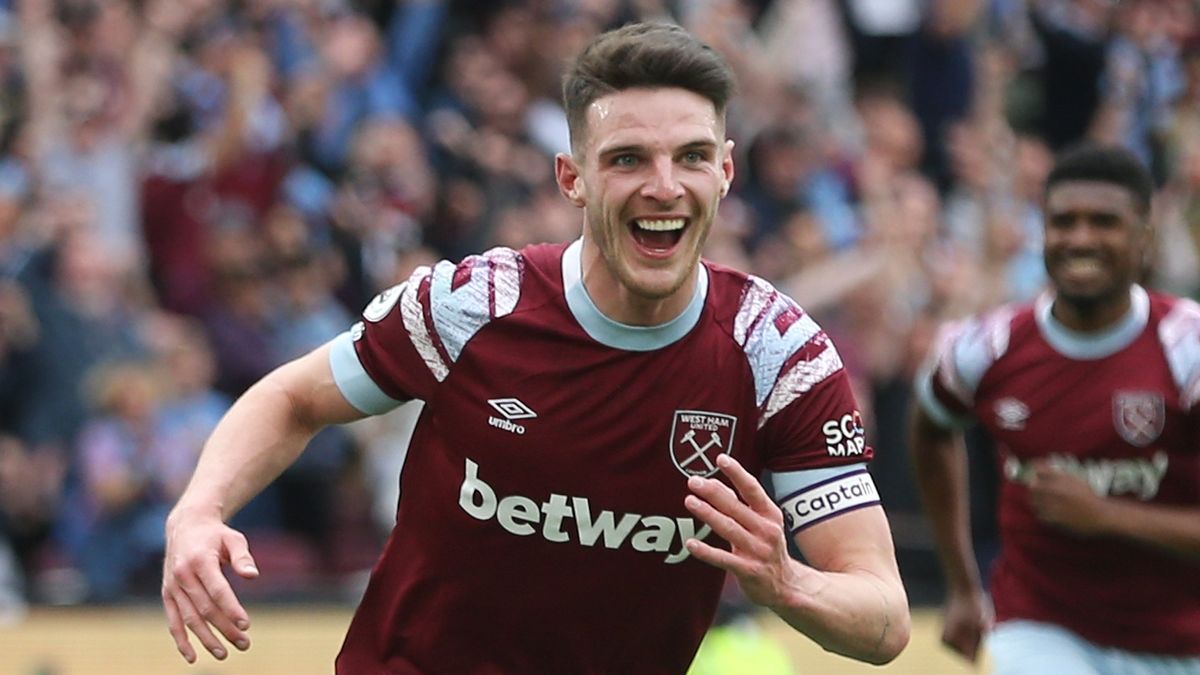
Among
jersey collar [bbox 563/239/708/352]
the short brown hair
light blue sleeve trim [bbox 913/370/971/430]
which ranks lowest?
light blue sleeve trim [bbox 913/370/971/430]

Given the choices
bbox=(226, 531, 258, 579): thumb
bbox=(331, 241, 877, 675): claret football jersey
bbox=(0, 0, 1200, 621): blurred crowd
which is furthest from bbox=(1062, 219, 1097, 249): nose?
bbox=(0, 0, 1200, 621): blurred crowd

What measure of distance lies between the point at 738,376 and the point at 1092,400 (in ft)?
8.17

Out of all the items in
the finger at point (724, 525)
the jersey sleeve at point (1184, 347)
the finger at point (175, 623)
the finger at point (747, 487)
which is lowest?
the jersey sleeve at point (1184, 347)

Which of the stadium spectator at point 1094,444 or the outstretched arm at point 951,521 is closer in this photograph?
the stadium spectator at point 1094,444

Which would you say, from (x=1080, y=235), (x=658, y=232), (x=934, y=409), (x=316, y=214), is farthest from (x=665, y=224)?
(x=316, y=214)

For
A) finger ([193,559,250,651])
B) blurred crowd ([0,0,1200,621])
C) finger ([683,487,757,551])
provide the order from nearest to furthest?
finger ([683,487,757,551]), finger ([193,559,250,651]), blurred crowd ([0,0,1200,621])

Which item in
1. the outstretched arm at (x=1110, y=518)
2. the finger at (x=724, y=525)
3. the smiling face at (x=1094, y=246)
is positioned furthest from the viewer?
the smiling face at (x=1094, y=246)

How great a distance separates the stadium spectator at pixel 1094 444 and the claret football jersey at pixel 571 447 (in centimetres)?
201

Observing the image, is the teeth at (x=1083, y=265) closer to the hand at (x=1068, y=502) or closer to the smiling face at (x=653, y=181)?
the hand at (x=1068, y=502)

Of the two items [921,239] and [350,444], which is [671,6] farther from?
[350,444]

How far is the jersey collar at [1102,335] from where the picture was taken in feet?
23.1

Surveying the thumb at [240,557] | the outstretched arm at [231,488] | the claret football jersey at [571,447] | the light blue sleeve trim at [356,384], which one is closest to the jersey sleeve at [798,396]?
the claret football jersey at [571,447]

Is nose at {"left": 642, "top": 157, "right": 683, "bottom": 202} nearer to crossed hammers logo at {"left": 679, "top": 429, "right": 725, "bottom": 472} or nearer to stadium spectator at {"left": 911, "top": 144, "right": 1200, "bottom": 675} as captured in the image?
crossed hammers logo at {"left": 679, "top": 429, "right": 725, "bottom": 472}

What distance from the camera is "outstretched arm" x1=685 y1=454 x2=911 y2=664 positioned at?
4.20m
